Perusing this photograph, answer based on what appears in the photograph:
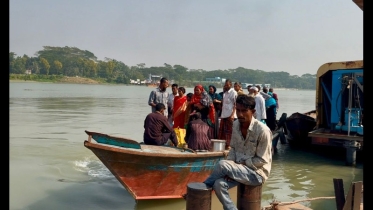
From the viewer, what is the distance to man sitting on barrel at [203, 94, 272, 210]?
3.24 meters

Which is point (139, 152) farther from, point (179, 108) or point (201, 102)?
point (179, 108)

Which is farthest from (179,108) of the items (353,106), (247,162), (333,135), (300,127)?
(247,162)

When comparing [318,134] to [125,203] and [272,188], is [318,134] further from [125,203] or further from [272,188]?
[125,203]

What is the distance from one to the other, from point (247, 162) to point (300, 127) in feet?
27.1

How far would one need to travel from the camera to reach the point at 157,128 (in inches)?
240

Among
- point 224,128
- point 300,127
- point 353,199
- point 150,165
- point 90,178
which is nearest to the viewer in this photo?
point 353,199

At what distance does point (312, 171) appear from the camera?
28.8 ft

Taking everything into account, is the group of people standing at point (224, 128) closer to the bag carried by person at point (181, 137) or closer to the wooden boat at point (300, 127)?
the bag carried by person at point (181, 137)

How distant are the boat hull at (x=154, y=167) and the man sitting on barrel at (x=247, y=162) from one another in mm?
2199

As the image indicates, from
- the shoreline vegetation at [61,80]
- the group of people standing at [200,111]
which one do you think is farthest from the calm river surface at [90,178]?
the shoreline vegetation at [61,80]

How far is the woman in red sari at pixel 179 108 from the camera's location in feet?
26.5

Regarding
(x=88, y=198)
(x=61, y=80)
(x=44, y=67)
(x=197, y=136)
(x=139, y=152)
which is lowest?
(x=88, y=198)
